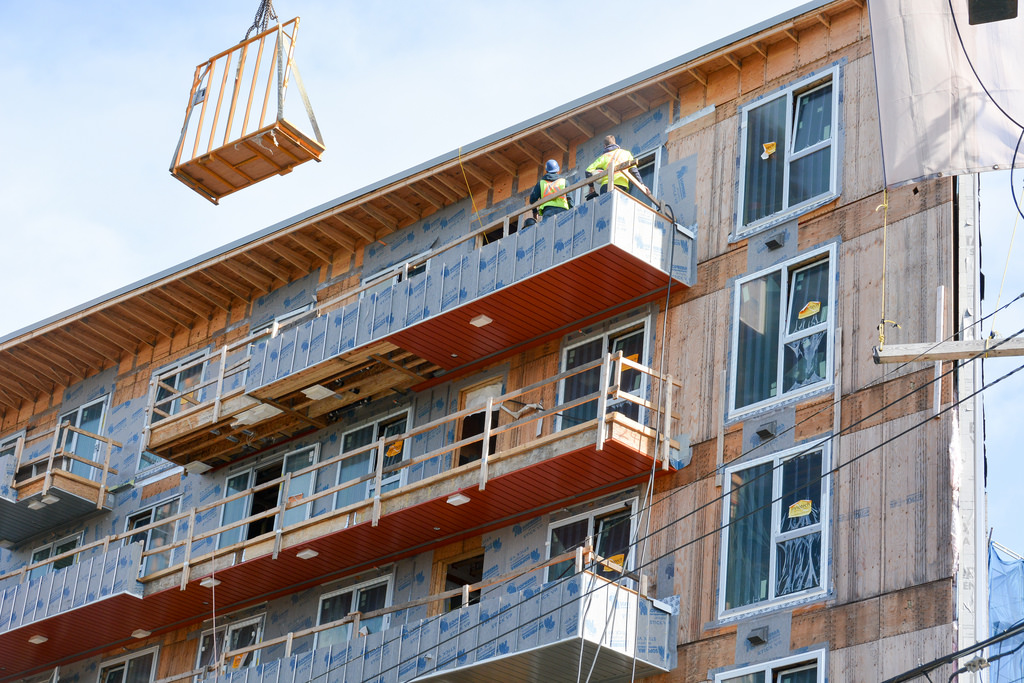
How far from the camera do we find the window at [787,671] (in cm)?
2180

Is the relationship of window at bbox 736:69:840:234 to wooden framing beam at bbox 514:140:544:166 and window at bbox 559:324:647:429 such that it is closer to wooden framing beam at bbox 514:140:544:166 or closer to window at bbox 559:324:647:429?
window at bbox 559:324:647:429

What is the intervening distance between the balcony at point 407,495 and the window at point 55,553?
233 cm

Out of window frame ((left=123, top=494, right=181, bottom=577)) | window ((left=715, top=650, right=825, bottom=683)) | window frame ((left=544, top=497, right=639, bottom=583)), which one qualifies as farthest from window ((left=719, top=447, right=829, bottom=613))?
window frame ((left=123, top=494, right=181, bottom=577))

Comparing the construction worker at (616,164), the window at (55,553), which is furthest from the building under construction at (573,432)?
the construction worker at (616,164)

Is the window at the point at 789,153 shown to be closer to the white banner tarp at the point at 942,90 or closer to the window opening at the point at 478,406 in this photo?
the white banner tarp at the point at 942,90

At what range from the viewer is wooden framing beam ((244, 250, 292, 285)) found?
35.2 m

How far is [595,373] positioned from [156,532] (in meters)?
10.9

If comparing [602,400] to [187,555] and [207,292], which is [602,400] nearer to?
[187,555]

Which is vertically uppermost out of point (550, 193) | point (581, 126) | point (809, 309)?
point (581, 126)

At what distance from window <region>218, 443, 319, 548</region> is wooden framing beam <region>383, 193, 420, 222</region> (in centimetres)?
516

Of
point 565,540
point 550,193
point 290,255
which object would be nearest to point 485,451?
point 565,540

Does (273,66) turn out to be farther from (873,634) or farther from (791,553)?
(873,634)

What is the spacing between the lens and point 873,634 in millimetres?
21281

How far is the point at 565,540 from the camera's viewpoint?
1039 inches
